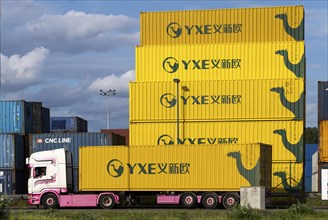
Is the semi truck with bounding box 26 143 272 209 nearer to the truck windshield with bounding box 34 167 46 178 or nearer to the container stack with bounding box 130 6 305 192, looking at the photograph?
the truck windshield with bounding box 34 167 46 178

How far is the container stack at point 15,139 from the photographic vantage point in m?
43.5

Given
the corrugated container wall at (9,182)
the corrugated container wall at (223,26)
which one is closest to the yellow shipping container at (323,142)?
the corrugated container wall at (223,26)

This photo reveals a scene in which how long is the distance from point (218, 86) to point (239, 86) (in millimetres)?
1257

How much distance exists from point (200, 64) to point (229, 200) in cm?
991

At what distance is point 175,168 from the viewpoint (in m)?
32.6

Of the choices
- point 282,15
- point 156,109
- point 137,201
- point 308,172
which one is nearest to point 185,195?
point 137,201

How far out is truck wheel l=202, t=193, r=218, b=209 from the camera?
3198 centimetres

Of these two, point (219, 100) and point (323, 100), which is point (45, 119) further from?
point (323, 100)

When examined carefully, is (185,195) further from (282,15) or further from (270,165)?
(282,15)

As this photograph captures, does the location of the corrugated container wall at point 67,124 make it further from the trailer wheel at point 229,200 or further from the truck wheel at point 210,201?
the trailer wheel at point 229,200

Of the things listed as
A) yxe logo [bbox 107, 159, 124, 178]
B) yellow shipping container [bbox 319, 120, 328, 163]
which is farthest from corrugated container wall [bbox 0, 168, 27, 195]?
yellow shipping container [bbox 319, 120, 328, 163]

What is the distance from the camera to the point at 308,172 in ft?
206

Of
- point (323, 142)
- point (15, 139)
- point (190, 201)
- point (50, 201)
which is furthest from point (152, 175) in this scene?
point (15, 139)

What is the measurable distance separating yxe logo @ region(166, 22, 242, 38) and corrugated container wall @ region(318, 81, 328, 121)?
414 inches
